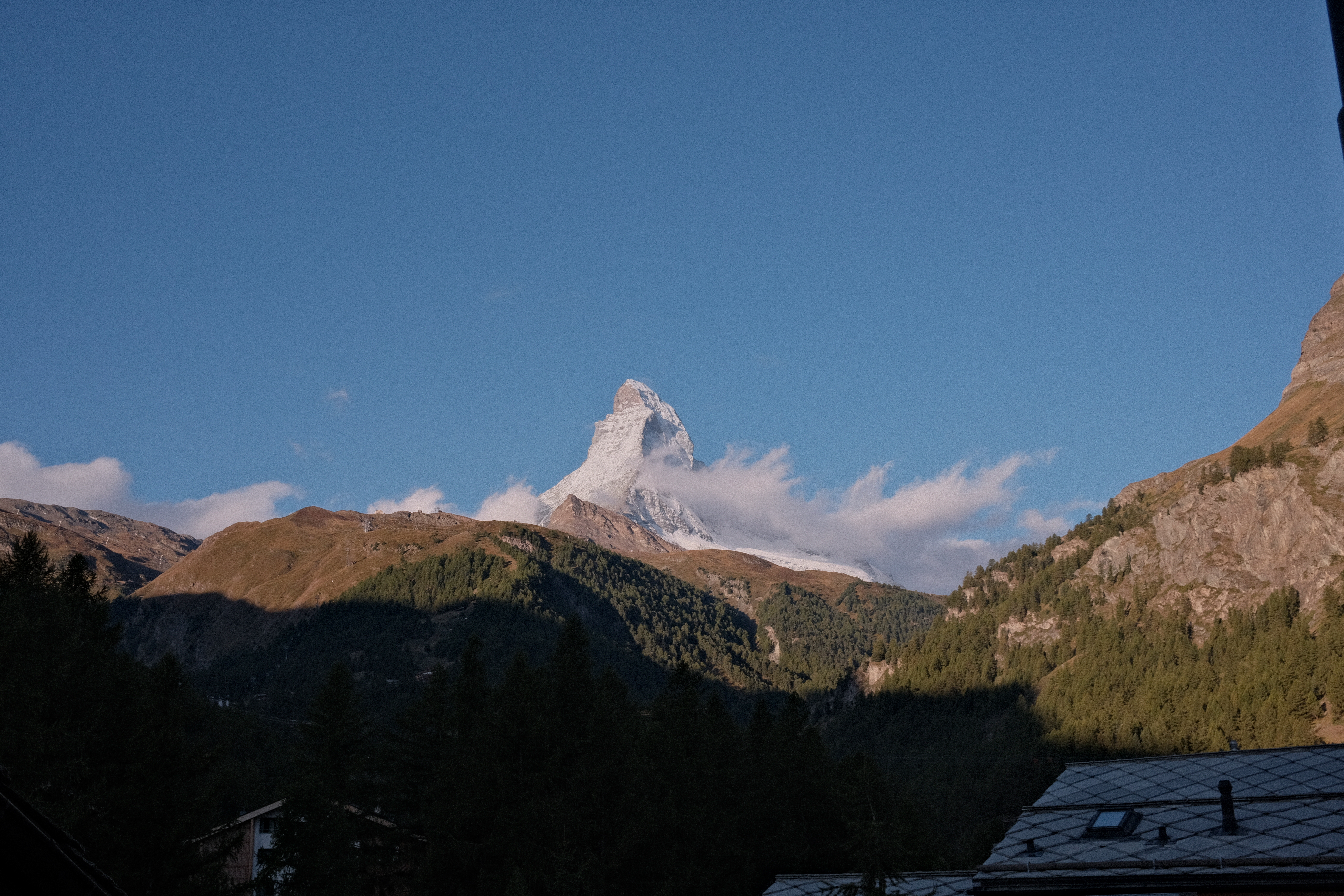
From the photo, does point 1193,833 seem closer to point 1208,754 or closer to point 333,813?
point 1208,754

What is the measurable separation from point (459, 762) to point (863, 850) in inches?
1281

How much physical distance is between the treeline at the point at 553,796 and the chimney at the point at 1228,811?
56.7 feet

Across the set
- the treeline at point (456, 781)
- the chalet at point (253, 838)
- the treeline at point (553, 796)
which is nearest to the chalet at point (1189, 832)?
the treeline at point (456, 781)

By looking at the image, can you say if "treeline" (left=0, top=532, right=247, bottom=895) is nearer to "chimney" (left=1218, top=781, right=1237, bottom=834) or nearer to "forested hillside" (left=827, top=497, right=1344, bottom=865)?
"chimney" (left=1218, top=781, right=1237, bottom=834)

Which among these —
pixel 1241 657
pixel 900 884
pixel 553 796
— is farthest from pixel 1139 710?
pixel 900 884

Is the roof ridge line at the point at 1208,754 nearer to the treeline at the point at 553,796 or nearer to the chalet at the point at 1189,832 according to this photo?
the chalet at the point at 1189,832

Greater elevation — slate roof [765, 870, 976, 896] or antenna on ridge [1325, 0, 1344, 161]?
antenna on ridge [1325, 0, 1344, 161]

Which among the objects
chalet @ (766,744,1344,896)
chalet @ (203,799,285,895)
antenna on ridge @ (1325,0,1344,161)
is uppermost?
antenna on ridge @ (1325,0,1344,161)

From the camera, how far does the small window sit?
17906 millimetres

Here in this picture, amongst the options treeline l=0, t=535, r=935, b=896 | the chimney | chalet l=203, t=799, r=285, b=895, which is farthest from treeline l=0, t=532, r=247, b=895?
the chimney

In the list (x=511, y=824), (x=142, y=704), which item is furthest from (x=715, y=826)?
(x=142, y=704)

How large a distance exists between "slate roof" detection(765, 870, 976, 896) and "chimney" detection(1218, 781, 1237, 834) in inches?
358

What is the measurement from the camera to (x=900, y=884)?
2906 cm

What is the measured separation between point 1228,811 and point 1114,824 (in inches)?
76.9
